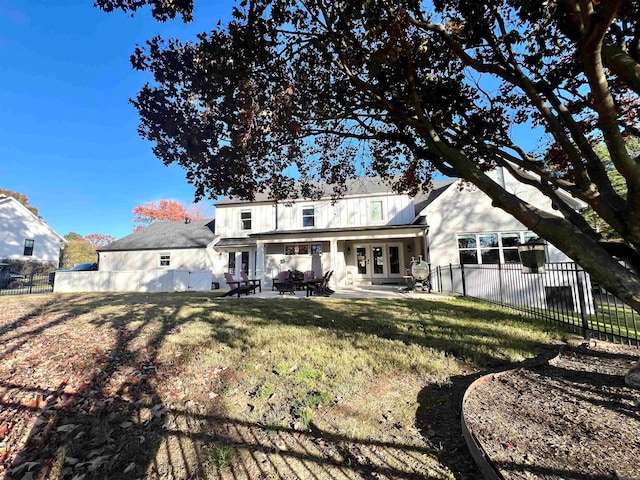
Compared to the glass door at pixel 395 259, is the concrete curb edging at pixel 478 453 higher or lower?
lower

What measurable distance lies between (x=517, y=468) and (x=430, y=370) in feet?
6.78

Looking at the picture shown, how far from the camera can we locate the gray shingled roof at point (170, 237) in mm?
21625

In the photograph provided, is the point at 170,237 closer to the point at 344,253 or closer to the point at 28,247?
the point at 344,253

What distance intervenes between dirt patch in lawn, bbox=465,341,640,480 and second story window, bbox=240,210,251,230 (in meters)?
19.0

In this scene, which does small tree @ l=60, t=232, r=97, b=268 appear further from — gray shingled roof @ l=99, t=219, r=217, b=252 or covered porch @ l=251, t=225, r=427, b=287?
covered porch @ l=251, t=225, r=427, b=287

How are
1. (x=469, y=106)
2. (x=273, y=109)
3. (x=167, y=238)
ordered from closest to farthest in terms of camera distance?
(x=273, y=109), (x=469, y=106), (x=167, y=238)

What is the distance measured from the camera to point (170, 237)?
894 inches

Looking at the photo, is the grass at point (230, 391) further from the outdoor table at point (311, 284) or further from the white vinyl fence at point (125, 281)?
the white vinyl fence at point (125, 281)

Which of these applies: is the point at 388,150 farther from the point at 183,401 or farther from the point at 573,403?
the point at 183,401

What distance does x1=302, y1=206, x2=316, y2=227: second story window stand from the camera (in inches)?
778

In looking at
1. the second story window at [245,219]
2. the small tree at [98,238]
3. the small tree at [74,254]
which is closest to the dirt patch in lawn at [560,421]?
the second story window at [245,219]

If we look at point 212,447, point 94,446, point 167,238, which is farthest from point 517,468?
point 167,238

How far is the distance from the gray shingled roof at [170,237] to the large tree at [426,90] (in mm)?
16297

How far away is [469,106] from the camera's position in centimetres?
645
